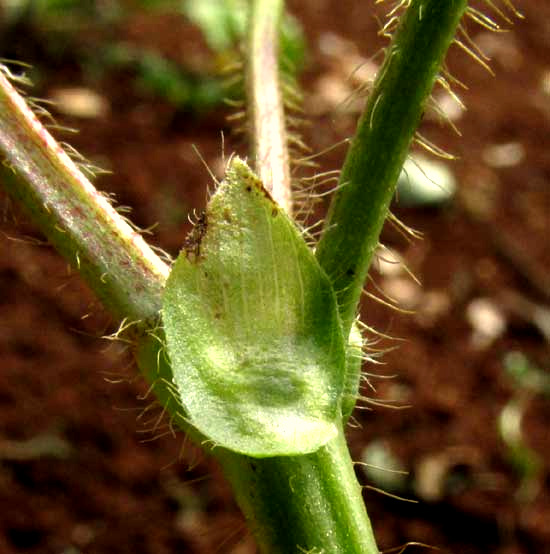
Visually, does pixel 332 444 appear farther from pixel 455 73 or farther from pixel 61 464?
pixel 455 73

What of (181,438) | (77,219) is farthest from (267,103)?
(181,438)

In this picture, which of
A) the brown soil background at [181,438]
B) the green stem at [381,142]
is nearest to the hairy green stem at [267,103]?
the green stem at [381,142]

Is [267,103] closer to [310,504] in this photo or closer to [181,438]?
[310,504]

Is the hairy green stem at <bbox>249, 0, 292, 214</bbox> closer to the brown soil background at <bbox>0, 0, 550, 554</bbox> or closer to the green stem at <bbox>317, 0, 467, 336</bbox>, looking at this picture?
the green stem at <bbox>317, 0, 467, 336</bbox>

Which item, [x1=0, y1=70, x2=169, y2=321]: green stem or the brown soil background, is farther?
the brown soil background

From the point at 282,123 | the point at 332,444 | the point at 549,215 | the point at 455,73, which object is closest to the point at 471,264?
the point at 549,215

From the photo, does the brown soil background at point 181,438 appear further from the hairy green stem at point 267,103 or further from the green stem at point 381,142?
the green stem at point 381,142

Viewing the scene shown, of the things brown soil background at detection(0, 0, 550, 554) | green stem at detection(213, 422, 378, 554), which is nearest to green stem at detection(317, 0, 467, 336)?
green stem at detection(213, 422, 378, 554)
